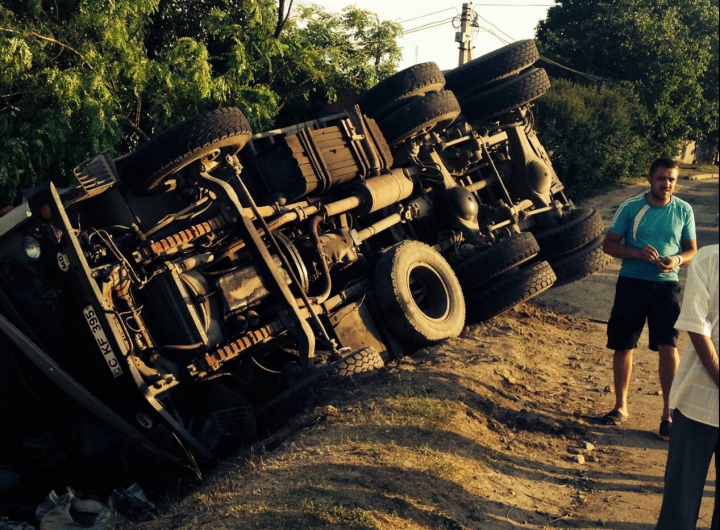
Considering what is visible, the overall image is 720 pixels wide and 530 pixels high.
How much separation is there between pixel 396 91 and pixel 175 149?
3191 mm

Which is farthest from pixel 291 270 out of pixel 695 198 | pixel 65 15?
pixel 695 198

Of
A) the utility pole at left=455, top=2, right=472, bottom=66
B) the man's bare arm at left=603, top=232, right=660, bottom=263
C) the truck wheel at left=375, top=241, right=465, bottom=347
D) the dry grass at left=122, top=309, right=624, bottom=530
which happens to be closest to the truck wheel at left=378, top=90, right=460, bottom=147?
the truck wheel at left=375, top=241, right=465, bottom=347

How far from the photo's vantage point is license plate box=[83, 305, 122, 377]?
5.70m

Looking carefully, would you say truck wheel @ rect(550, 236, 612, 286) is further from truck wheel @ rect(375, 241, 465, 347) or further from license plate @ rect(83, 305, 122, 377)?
license plate @ rect(83, 305, 122, 377)

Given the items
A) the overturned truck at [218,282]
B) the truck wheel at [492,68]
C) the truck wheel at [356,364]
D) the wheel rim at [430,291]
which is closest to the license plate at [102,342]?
the overturned truck at [218,282]

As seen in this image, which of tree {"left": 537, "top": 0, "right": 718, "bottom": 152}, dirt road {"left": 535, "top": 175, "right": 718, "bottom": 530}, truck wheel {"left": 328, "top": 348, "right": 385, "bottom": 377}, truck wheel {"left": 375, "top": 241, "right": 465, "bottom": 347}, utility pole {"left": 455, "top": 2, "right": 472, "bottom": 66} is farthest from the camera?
tree {"left": 537, "top": 0, "right": 718, "bottom": 152}

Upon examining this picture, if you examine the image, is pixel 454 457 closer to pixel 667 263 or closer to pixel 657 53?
pixel 667 263

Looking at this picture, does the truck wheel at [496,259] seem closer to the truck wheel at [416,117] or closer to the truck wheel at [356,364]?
the truck wheel at [416,117]

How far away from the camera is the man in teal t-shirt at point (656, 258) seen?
5547 millimetres

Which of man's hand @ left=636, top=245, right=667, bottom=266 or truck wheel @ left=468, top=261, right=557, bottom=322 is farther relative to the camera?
truck wheel @ left=468, top=261, right=557, bottom=322

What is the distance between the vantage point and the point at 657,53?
23.7 meters

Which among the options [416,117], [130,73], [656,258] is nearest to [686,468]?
[656,258]

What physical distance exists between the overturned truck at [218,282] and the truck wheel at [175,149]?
1 centimetres

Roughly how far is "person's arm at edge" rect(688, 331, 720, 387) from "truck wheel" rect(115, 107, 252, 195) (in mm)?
3964
